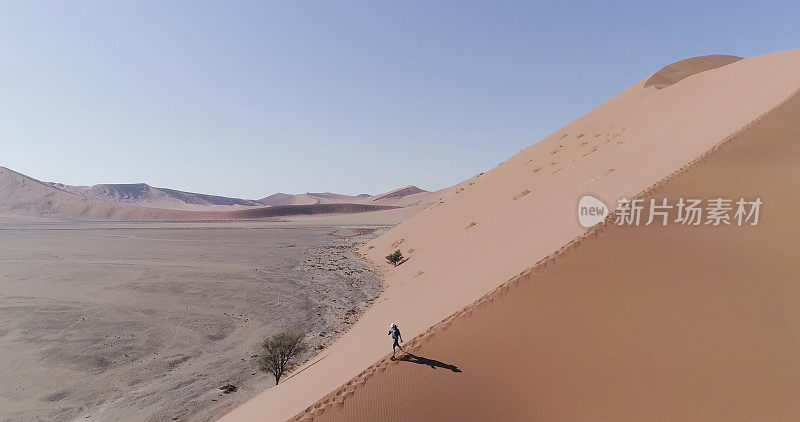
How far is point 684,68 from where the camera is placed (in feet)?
112

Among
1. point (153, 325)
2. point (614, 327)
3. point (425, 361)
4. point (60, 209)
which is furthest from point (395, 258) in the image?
point (60, 209)

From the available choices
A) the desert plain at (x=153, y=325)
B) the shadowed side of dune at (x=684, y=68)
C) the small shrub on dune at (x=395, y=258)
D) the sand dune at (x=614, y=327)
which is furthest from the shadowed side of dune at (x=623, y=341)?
the shadowed side of dune at (x=684, y=68)

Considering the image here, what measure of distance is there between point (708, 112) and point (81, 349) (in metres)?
29.1

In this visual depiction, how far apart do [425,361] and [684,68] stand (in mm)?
41392

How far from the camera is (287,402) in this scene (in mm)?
7543

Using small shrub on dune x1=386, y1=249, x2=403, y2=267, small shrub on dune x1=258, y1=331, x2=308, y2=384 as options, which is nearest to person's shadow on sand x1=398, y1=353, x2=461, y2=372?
small shrub on dune x1=258, y1=331, x2=308, y2=384

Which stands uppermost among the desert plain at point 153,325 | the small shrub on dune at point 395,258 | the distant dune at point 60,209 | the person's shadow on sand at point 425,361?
the distant dune at point 60,209

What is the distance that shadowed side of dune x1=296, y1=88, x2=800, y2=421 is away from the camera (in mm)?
5340

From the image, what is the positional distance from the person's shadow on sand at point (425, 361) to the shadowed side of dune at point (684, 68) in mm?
36036

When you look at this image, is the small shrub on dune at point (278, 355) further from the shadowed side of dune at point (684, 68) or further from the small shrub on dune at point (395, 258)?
the shadowed side of dune at point (684, 68)

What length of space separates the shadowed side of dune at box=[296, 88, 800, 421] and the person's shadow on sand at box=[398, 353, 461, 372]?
5 centimetres

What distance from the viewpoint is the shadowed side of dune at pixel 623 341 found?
534 centimetres

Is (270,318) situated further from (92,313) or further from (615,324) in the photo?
(615,324)

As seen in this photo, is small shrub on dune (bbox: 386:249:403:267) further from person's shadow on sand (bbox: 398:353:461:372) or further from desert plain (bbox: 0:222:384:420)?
person's shadow on sand (bbox: 398:353:461:372)
